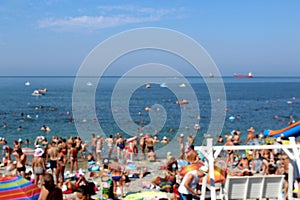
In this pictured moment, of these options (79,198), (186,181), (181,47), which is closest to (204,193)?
(186,181)

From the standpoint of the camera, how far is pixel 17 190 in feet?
18.9

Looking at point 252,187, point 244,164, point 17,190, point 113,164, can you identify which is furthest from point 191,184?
point 244,164

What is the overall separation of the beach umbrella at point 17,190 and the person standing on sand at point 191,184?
2.34 m

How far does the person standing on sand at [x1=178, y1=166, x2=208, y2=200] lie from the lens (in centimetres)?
620

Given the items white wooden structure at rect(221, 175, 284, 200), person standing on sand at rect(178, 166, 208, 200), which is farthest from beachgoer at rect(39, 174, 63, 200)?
white wooden structure at rect(221, 175, 284, 200)

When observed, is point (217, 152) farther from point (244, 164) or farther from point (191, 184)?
point (244, 164)

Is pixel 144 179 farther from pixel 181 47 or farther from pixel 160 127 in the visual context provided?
pixel 160 127

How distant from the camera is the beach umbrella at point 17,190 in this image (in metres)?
5.68

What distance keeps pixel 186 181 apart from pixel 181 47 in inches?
228

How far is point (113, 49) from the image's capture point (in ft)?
37.2

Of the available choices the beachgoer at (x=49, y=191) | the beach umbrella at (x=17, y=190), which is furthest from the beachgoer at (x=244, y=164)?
the beachgoer at (x=49, y=191)

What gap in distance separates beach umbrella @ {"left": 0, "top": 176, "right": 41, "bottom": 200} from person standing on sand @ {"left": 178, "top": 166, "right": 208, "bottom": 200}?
234cm

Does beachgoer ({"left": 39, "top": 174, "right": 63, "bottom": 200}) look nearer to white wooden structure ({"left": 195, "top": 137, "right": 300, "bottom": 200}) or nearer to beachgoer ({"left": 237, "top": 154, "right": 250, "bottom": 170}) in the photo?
white wooden structure ({"left": 195, "top": 137, "right": 300, "bottom": 200})

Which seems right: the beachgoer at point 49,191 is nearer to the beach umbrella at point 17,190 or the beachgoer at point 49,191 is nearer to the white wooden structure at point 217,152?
the beach umbrella at point 17,190
